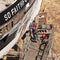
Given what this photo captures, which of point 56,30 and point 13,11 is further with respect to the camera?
point 56,30

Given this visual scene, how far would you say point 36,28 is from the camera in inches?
439

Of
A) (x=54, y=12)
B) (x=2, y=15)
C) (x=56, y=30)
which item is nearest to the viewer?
(x=2, y=15)

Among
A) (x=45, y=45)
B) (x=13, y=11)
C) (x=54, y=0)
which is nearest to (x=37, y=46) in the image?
(x=45, y=45)

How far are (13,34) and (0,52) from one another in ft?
2.48

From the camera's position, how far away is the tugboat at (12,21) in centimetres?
855

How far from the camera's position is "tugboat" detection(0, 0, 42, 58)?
8547mm

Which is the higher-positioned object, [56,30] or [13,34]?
[13,34]

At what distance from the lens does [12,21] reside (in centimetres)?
888

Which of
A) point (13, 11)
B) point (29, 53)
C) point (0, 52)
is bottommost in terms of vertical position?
point (29, 53)

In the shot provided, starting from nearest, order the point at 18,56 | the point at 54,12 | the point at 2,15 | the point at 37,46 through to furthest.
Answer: the point at 2,15
the point at 18,56
the point at 37,46
the point at 54,12

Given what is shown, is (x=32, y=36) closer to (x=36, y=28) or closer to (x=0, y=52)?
(x=36, y=28)

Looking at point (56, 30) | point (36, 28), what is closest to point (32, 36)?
point (36, 28)

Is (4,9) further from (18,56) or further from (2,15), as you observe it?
(18,56)

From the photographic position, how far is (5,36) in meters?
8.86
